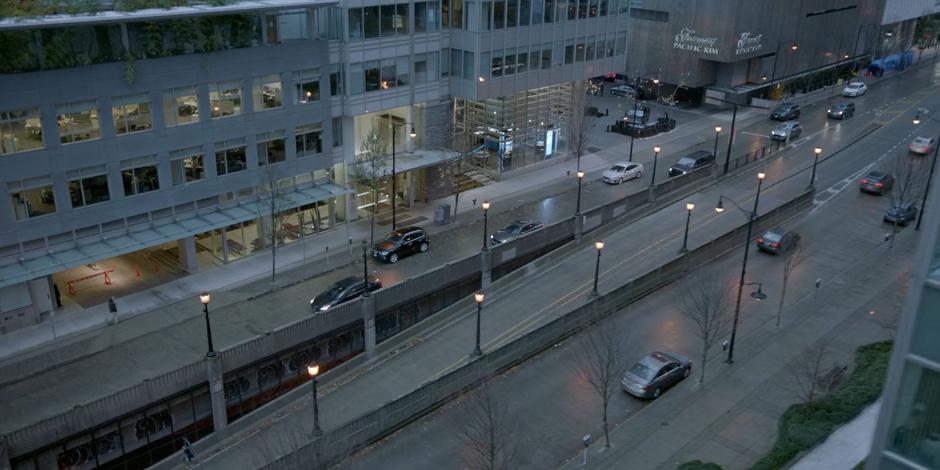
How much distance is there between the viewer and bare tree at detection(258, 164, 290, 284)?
148 feet

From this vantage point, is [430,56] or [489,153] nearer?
[430,56]

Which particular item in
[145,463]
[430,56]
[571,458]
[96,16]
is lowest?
[145,463]

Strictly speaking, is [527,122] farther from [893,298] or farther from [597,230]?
[893,298]

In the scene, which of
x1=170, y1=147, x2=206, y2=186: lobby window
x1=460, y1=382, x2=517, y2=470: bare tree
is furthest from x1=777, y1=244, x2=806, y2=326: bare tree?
x1=170, y1=147, x2=206, y2=186: lobby window

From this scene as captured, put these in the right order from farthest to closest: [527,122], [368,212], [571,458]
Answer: [527,122]
[368,212]
[571,458]

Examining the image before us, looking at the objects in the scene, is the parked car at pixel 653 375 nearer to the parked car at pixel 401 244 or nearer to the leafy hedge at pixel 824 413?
the leafy hedge at pixel 824 413

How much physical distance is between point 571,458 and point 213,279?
22.7 meters

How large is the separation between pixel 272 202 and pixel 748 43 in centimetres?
5612

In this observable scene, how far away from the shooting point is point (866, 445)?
25453 millimetres

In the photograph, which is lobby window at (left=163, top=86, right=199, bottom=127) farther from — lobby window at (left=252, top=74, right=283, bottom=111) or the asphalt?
the asphalt

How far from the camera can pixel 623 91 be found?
85.9 metres

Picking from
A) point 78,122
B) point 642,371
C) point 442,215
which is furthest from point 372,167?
point 642,371

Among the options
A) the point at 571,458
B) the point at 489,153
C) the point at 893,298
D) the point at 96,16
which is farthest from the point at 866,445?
the point at 489,153

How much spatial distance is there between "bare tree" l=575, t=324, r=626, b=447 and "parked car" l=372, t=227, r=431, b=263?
1290cm
